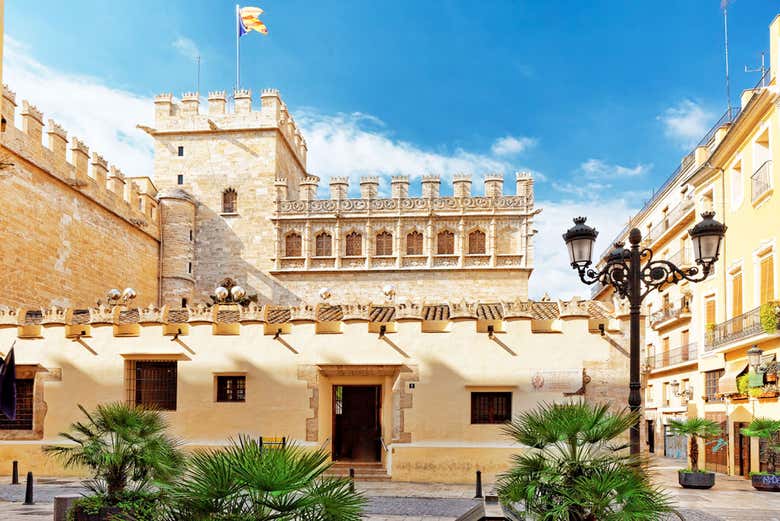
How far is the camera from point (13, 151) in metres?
27.3

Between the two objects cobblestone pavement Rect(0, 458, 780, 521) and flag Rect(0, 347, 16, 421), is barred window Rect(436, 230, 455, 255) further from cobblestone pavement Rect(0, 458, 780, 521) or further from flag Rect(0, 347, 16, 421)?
flag Rect(0, 347, 16, 421)

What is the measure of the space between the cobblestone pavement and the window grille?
101 inches

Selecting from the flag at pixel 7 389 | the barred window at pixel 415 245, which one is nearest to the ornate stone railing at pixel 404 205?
the barred window at pixel 415 245

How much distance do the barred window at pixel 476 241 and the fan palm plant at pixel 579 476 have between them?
112 ft

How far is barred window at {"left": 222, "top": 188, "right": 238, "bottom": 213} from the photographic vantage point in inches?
1720

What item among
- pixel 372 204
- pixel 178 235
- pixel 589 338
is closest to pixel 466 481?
pixel 589 338

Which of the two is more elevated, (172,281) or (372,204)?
(372,204)

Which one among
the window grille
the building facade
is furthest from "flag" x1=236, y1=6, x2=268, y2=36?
the window grille

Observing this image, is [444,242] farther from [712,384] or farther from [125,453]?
[125,453]

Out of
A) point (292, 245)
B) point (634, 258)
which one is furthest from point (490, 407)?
point (292, 245)

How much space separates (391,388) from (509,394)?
9.17ft

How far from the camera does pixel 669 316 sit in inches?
1283

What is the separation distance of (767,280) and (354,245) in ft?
84.2

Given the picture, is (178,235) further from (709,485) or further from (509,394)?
(709,485)
